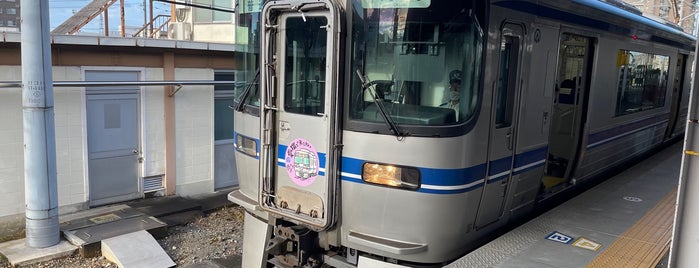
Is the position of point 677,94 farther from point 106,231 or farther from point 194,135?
point 106,231

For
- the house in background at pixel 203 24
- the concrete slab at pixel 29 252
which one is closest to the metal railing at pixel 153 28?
the house in background at pixel 203 24

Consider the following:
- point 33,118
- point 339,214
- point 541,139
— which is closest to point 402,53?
point 339,214

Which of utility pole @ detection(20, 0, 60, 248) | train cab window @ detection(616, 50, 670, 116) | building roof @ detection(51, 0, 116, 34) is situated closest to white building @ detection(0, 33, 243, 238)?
utility pole @ detection(20, 0, 60, 248)

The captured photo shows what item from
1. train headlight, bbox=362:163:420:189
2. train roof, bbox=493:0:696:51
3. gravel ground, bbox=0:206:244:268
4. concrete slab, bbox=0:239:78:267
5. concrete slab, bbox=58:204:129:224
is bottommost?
gravel ground, bbox=0:206:244:268

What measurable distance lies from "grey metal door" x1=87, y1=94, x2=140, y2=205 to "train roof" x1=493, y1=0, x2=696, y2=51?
6117 mm

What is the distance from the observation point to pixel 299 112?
4145 millimetres

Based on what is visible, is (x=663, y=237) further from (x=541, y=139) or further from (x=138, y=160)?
(x=138, y=160)

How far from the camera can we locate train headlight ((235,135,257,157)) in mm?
4637

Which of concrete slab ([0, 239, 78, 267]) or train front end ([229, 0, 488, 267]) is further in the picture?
concrete slab ([0, 239, 78, 267])

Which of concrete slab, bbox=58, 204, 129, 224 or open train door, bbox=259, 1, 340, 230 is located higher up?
open train door, bbox=259, 1, 340, 230

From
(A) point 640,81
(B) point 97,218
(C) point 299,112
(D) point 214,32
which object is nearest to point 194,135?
(B) point 97,218

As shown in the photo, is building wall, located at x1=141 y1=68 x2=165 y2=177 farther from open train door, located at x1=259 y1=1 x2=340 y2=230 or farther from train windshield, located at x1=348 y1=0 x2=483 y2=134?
train windshield, located at x1=348 y1=0 x2=483 y2=134

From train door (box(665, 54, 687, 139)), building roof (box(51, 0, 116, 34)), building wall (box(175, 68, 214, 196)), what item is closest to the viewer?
building wall (box(175, 68, 214, 196))

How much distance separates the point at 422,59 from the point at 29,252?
5030 mm
